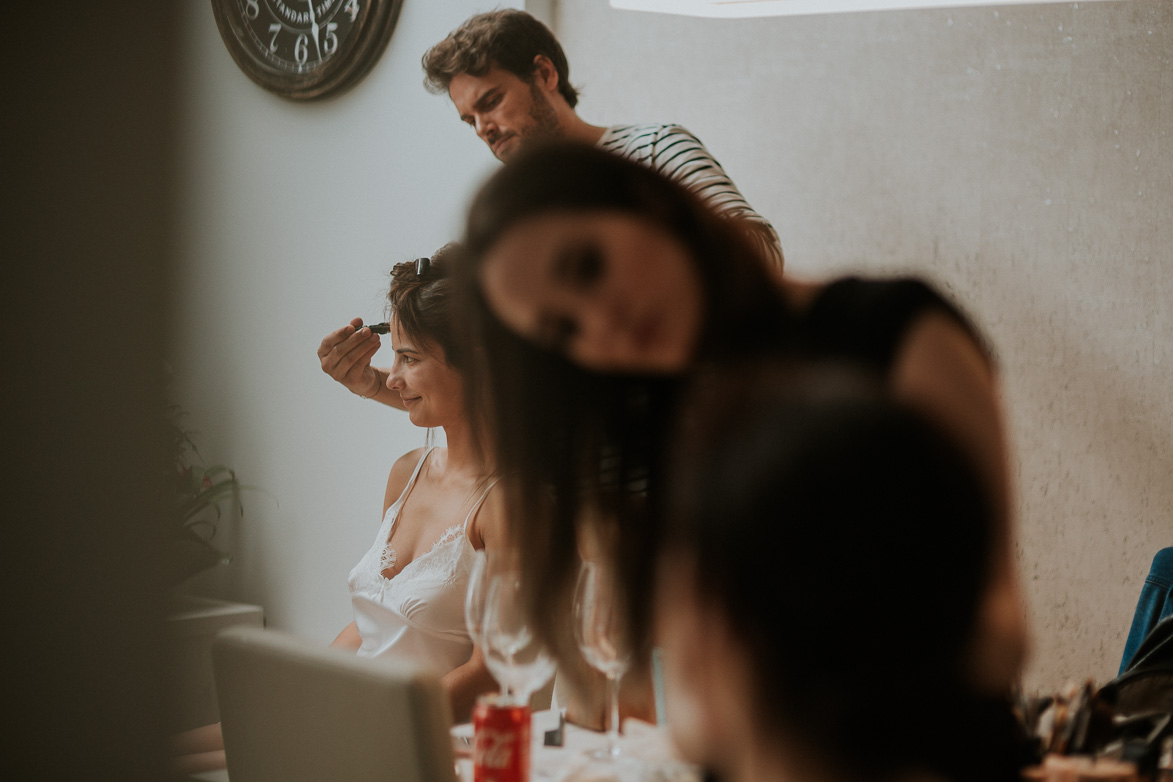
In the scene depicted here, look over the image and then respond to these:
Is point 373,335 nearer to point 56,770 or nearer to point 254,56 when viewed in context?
point 254,56

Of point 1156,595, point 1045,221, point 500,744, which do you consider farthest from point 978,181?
point 500,744

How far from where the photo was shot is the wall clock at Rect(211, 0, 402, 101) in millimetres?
2389

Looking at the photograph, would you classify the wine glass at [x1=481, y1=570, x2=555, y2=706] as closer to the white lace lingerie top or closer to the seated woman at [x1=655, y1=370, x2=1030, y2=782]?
the white lace lingerie top

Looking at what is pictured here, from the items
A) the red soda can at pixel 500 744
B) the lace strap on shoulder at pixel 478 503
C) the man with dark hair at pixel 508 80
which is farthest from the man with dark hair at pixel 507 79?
the red soda can at pixel 500 744

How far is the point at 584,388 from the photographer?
875 mm

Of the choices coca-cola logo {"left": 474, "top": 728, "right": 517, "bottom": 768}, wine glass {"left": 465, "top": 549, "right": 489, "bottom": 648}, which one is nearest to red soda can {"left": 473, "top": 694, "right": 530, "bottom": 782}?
coca-cola logo {"left": 474, "top": 728, "right": 517, "bottom": 768}

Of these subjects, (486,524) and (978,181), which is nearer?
(486,524)

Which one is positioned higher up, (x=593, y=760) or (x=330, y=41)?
(x=330, y=41)

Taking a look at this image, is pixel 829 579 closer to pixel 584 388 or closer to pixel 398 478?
pixel 584 388

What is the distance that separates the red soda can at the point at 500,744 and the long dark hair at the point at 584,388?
156 mm

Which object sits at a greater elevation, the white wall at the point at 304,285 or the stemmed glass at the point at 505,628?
the white wall at the point at 304,285

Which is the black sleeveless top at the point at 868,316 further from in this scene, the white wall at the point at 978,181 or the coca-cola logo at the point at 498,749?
the white wall at the point at 978,181

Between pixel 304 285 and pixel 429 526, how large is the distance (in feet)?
3.80

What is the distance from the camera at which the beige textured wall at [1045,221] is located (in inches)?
67.9
